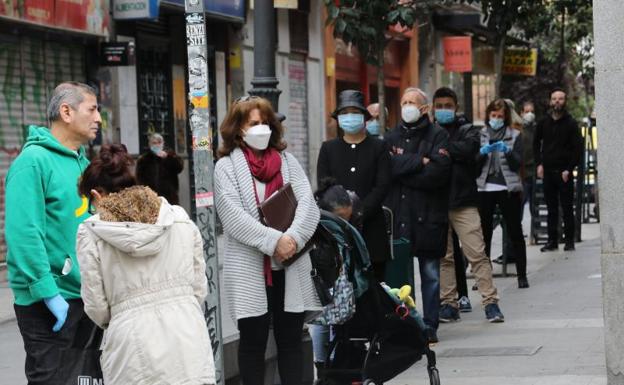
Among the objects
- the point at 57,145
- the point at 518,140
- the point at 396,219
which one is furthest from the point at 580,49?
the point at 57,145

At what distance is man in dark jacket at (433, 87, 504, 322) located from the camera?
36.7 ft

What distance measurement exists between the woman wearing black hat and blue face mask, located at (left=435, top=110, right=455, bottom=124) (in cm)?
161

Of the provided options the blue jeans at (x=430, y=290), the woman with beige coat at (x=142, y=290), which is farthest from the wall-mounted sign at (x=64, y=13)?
the woman with beige coat at (x=142, y=290)

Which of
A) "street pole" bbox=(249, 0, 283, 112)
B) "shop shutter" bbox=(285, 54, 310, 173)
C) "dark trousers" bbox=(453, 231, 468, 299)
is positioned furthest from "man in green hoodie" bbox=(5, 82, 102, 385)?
"shop shutter" bbox=(285, 54, 310, 173)

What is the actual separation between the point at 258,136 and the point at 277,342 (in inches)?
43.7

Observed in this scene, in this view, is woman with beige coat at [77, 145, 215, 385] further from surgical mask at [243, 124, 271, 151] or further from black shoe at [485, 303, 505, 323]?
black shoe at [485, 303, 505, 323]

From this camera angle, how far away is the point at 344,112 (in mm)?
9484

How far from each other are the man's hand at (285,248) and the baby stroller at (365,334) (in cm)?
37

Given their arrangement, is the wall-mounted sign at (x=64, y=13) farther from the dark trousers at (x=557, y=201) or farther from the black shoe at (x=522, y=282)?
the black shoe at (x=522, y=282)

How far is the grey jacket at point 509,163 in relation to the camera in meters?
13.4

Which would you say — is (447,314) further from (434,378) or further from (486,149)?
(434,378)

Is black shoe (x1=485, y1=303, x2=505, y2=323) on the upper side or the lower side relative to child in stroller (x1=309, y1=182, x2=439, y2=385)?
lower

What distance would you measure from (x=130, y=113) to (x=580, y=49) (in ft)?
54.5

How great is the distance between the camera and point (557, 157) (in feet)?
57.9
